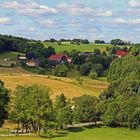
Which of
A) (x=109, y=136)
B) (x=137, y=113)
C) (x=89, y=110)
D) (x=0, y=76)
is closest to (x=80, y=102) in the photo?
(x=89, y=110)

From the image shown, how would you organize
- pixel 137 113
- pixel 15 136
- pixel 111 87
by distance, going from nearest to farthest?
pixel 15 136 < pixel 137 113 < pixel 111 87

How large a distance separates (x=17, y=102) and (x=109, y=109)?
24121mm

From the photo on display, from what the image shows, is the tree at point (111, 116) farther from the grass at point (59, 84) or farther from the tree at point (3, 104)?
the grass at point (59, 84)

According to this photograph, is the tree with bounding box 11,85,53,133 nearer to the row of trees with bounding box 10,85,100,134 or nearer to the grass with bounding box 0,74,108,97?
the row of trees with bounding box 10,85,100,134

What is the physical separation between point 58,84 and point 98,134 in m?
72.8

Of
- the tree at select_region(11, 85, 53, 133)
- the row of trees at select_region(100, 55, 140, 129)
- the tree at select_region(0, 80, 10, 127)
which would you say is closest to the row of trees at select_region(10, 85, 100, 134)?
the tree at select_region(11, 85, 53, 133)

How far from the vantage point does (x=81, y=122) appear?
120 m

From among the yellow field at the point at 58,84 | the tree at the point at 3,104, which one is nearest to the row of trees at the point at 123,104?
the yellow field at the point at 58,84

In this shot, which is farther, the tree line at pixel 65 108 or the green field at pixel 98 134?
the tree line at pixel 65 108

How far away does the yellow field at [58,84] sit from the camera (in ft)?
534

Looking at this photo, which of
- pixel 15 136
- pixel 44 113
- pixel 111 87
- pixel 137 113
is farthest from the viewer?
pixel 111 87

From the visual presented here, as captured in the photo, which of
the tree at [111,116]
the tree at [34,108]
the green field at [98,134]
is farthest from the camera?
the tree at [111,116]

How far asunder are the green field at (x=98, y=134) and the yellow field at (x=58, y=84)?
47.9 meters

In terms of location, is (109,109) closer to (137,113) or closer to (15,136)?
(137,113)
